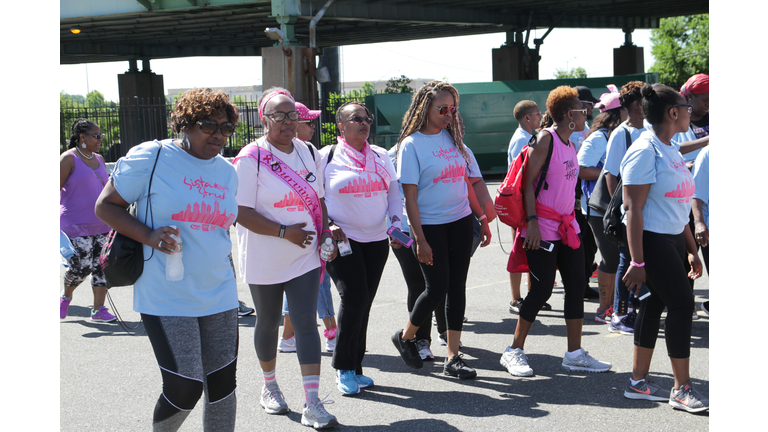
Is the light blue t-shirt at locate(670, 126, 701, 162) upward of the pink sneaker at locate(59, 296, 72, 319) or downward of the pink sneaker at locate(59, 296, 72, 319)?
upward

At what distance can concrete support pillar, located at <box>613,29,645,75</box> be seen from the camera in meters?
33.1

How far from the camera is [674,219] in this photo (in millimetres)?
4055

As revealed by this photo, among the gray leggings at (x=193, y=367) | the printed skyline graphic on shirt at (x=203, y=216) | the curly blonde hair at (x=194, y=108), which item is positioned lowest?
the gray leggings at (x=193, y=367)

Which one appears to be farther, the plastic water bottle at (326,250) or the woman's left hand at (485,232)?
the woman's left hand at (485,232)

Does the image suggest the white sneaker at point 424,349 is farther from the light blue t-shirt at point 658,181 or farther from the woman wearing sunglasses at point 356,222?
the light blue t-shirt at point 658,181

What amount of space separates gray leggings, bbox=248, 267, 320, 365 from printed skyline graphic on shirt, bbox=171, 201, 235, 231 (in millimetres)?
912

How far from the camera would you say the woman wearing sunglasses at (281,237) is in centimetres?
402

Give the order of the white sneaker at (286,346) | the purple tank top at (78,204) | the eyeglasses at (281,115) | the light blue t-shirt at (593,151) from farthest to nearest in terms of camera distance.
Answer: the purple tank top at (78,204) < the light blue t-shirt at (593,151) < the white sneaker at (286,346) < the eyeglasses at (281,115)

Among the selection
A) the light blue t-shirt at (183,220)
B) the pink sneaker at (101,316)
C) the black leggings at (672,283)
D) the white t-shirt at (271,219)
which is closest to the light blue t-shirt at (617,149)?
the black leggings at (672,283)

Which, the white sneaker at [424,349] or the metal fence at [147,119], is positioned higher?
the metal fence at [147,119]

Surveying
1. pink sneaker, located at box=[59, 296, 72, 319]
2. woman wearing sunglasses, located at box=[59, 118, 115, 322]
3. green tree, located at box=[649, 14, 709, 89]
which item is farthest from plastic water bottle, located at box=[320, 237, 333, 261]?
green tree, located at box=[649, 14, 709, 89]

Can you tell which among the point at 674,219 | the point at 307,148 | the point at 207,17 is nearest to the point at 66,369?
the point at 307,148

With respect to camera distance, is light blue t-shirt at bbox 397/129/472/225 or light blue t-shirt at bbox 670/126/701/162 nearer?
light blue t-shirt at bbox 397/129/472/225

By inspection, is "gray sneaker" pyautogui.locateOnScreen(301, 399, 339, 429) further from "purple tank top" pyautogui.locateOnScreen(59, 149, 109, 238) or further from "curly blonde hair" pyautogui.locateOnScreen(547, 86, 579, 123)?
"purple tank top" pyautogui.locateOnScreen(59, 149, 109, 238)
